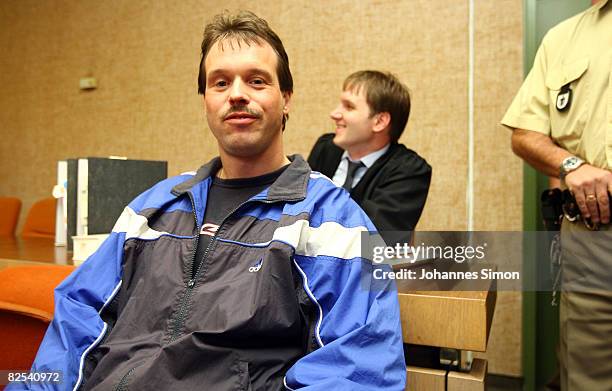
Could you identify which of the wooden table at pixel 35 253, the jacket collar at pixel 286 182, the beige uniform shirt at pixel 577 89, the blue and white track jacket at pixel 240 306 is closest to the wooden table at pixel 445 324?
the blue and white track jacket at pixel 240 306

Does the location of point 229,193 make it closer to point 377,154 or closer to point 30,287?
point 30,287

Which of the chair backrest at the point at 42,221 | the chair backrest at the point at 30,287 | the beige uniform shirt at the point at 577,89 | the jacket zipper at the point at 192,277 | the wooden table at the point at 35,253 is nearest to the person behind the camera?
the jacket zipper at the point at 192,277

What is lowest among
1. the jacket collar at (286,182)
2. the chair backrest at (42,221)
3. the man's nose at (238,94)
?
the chair backrest at (42,221)

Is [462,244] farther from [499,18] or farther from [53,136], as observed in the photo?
[53,136]

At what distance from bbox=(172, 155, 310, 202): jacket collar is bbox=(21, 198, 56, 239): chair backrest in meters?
2.15

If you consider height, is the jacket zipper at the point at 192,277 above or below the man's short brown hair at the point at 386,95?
below

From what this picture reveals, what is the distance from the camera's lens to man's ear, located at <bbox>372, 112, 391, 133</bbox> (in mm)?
2125

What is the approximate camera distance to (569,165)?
5.04ft

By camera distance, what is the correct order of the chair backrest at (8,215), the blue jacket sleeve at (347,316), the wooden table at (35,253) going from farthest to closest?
the chair backrest at (8,215) → the wooden table at (35,253) → the blue jacket sleeve at (347,316)

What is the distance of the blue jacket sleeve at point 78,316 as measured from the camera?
1.11 meters

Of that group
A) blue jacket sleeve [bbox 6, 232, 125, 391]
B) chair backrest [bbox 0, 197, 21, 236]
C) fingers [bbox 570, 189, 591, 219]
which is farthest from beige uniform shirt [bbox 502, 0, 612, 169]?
chair backrest [bbox 0, 197, 21, 236]

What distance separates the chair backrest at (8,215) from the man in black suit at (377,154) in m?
2.45

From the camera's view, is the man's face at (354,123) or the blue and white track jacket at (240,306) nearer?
the blue and white track jacket at (240,306)

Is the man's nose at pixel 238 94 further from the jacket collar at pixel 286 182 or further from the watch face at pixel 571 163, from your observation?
the watch face at pixel 571 163
